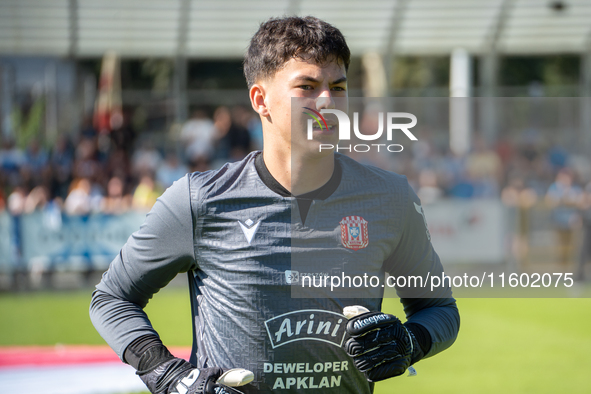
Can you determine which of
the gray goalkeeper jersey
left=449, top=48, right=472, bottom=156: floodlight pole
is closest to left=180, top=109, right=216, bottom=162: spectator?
left=449, top=48, right=472, bottom=156: floodlight pole

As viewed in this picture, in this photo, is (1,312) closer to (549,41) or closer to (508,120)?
(508,120)

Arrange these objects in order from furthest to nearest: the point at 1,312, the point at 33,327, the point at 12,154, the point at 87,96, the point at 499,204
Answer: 1. the point at 87,96
2. the point at 12,154
3. the point at 499,204
4. the point at 1,312
5. the point at 33,327

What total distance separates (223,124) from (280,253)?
12248 millimetres

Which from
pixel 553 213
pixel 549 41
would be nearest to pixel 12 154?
pixel 553 213

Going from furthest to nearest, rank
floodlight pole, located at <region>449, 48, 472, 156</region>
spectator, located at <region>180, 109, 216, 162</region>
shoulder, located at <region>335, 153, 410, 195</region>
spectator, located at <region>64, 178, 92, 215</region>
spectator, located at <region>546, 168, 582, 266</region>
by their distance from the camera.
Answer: spectator, located at <region>180, 109, 216, 162</region> → spectator, located at <region>64, 178, 92, 215</region> → spectator, located at <region>546, 168, 582, 266</region> → floodlight pole, located at <region>449, 48, 472, 156</region> → shoulder, located at <region>335, 153, 410, 195</region>

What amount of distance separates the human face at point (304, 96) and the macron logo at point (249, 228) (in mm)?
321

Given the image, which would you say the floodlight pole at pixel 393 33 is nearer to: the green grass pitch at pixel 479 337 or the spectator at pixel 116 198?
the spectator at pixel 116 198

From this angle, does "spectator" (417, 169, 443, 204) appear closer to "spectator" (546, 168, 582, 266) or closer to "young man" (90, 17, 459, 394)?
"spectator" (546, 168, 582, 266)

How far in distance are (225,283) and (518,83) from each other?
25.1m

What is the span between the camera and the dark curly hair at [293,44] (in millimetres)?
2559

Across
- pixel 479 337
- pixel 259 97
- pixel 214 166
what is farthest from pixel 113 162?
pixel 259 97

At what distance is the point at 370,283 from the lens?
8.54 feet

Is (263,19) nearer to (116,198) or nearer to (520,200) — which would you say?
(116,198)

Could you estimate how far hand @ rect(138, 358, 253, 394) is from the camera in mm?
2363
